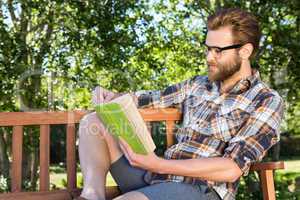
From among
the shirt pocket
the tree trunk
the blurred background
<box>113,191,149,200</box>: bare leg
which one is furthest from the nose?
the tree trunk

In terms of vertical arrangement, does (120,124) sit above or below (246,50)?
below

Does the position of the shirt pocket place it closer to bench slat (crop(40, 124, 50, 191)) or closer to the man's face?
the man's face

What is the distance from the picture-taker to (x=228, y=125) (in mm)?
2895

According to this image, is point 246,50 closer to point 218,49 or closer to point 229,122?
point 218,49

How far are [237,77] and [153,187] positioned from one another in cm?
78

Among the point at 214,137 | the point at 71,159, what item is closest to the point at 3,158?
the point at 71,159

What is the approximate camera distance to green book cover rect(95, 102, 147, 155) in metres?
2.48

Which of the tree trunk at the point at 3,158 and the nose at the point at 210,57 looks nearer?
the nose at the point at 210,57

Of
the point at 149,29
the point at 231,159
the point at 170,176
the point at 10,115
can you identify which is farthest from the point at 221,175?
the point at 149,29

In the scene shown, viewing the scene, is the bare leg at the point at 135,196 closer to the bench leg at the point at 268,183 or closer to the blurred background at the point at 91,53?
the bench leg at the point at 268,183

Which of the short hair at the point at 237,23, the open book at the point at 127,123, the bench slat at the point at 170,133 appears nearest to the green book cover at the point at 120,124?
the open book at the point at 127,123

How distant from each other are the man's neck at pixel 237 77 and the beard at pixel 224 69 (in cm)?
4

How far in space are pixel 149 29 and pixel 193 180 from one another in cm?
355

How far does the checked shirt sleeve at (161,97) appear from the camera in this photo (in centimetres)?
331
